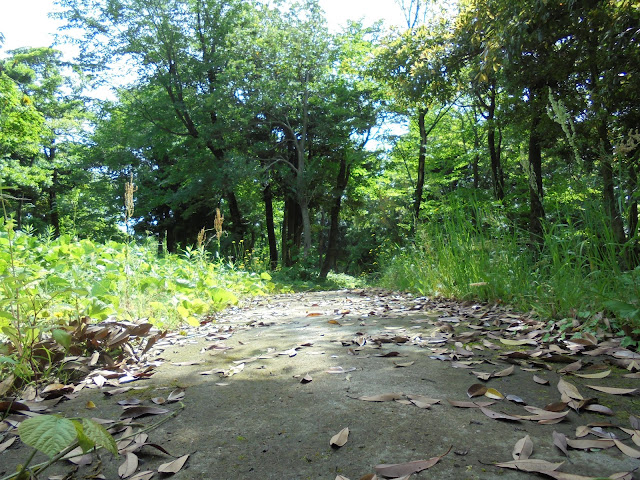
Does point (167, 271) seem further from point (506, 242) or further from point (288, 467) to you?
point (288, 467)

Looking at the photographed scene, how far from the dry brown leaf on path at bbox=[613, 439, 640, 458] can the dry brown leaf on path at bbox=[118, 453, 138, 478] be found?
132cm

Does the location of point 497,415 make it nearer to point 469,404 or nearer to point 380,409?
point 469,404

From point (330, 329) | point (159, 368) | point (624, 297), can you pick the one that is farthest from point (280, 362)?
point (624, 297)

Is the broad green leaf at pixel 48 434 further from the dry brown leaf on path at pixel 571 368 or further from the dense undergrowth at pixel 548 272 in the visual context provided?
the dense undergrowth at pixel 548 272

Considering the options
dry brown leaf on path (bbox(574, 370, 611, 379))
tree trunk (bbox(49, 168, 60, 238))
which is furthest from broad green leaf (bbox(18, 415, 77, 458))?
tree trunk (bbox(49, 168, 60, 238))

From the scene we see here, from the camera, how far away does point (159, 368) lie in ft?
7.23

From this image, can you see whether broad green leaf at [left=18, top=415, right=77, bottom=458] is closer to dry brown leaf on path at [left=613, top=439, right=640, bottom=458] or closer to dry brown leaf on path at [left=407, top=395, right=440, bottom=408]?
dry brown leaf on path at [left=407, top=395, right=440, bottom=408]

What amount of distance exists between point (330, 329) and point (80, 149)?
21.3 metres

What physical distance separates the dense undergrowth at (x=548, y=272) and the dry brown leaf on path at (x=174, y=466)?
206 centimetres

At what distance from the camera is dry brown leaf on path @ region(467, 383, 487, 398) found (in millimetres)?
1544

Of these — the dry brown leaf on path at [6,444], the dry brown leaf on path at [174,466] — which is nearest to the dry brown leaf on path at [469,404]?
the dry brown leaf on path at [174,466]

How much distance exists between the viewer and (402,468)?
3.41 feet

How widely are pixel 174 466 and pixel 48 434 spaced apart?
0.35m

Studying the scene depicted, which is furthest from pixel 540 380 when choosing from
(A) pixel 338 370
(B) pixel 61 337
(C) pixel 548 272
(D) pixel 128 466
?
(B) pixel 61 337
